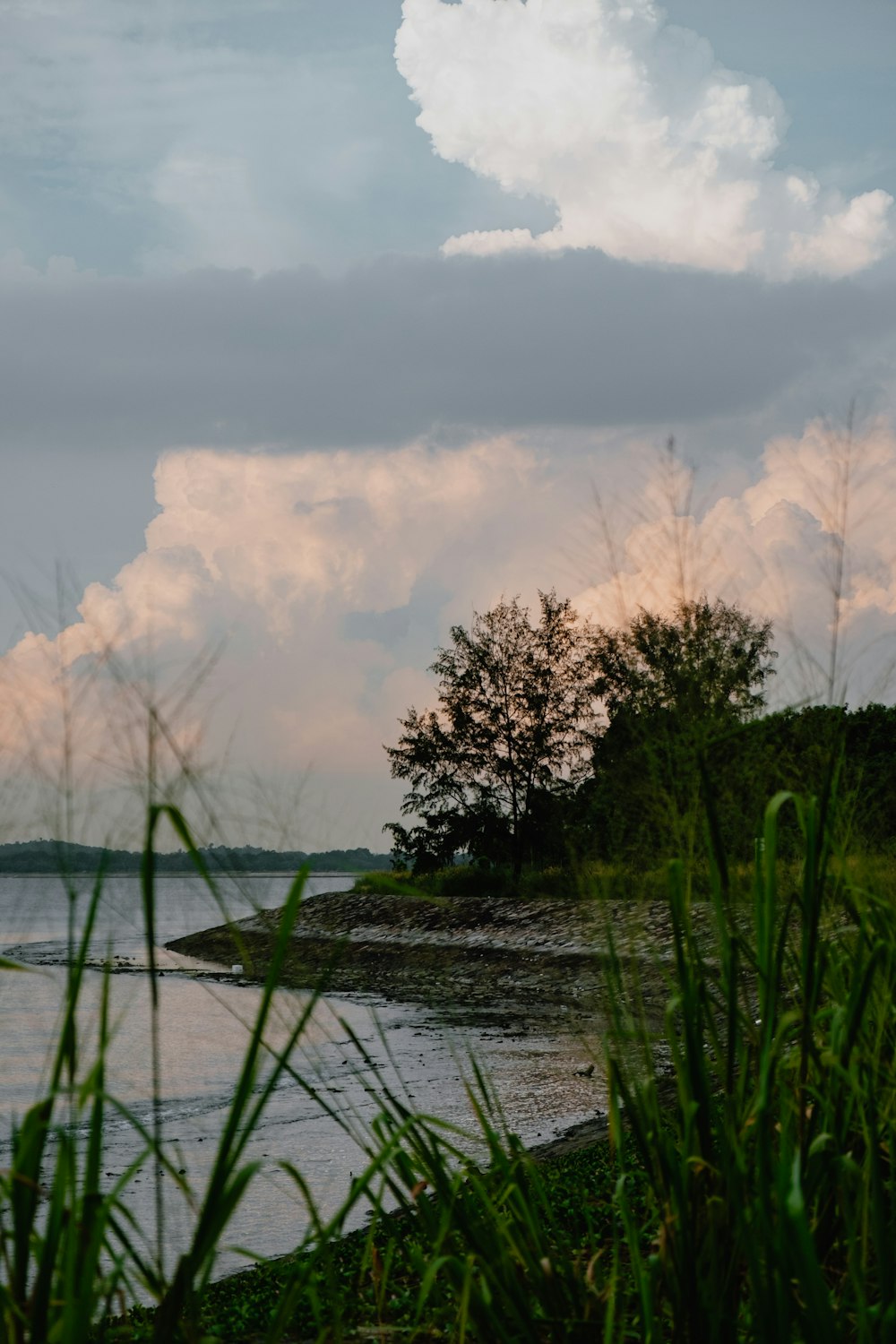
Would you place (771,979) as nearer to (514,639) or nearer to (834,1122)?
(834,1122)

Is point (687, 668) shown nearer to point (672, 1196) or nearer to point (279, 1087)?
point (672, 1196)

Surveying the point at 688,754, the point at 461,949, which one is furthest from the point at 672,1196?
the point at 461,949

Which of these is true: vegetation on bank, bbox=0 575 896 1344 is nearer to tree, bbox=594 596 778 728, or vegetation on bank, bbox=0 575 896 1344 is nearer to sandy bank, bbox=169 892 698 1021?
tree, bbox=594 596 778 728

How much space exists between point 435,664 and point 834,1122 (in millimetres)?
36542

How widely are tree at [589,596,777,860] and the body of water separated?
1.68ft

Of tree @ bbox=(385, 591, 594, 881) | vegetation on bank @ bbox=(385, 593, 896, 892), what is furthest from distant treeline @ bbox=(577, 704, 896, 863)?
tree @ bbox=(385, 591, 594, 881)

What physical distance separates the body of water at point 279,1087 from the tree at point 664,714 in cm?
51

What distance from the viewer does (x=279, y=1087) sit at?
11.9 metres

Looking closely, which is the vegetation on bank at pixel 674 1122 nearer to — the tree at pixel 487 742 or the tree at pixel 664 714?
the tree at pixel 664 714

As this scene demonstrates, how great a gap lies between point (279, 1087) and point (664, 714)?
1002cm

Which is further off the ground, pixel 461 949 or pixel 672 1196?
pixel 672 1196

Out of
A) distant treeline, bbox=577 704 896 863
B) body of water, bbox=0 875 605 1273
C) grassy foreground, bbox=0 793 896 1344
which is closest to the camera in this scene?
grassy foreground, bbox=0 793 896 1344

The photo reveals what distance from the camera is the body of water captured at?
6.96 ft

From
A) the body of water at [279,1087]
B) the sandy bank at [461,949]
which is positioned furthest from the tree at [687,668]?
the sandy bank at [461,949]
